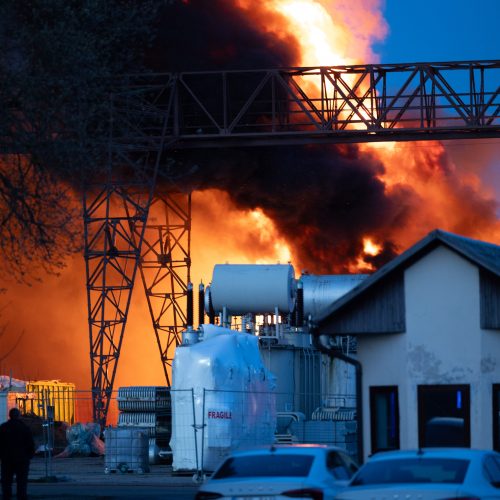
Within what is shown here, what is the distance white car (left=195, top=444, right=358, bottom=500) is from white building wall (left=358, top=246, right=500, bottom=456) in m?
6.60

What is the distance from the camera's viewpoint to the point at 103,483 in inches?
1212

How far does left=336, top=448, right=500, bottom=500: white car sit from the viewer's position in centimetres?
1416

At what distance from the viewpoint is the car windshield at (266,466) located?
1616 centimetres

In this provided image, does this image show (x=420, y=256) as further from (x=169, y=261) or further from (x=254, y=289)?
(x=169, y=261)

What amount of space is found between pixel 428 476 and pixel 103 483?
17323mm

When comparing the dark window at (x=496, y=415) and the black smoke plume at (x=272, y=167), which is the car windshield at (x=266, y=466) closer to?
the dark window at (x=496, y=415)

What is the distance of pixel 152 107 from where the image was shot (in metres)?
45.6

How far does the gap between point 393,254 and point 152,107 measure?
21.8 meters

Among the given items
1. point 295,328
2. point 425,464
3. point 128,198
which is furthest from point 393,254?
point 425,464

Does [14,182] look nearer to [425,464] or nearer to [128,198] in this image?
[425,464]

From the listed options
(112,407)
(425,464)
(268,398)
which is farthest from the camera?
(112,407)

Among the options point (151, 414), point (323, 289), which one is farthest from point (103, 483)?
point (323, 289)

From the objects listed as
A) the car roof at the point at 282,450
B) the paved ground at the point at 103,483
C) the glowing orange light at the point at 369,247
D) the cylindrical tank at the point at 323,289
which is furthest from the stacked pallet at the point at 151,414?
the glowing orange light at the point at 369,247

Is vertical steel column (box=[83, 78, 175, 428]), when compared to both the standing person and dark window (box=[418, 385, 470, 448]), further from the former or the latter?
dark window (box=[418, 385, 470, 448])
